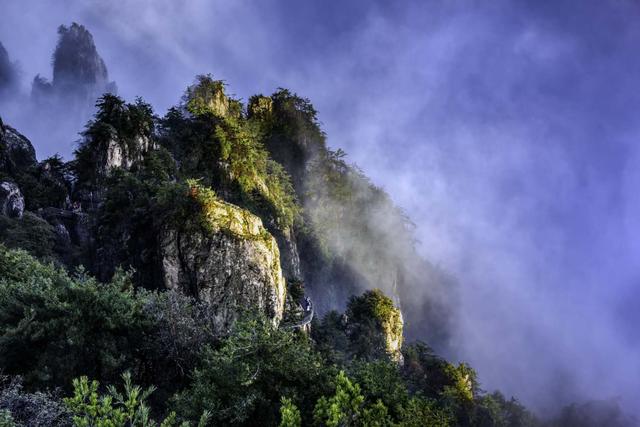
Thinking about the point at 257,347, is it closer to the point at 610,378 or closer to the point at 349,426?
the point at 349,426

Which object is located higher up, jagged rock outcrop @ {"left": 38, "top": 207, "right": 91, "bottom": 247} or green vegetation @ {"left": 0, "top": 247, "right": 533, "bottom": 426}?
jagged rock outcrop @ {"left": 38, "top": 207, "right": 91, "bottom": 247}

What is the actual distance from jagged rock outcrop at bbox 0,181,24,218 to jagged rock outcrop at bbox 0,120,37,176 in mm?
4496

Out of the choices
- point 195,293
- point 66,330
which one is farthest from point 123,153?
point 66,330

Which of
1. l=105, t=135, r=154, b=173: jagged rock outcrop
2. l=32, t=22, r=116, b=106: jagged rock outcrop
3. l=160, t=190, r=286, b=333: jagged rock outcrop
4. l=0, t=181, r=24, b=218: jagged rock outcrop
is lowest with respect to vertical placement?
l=160, t=190, r=286, b=333: jagged rock outcrop

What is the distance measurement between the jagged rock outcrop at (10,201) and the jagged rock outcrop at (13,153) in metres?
4.50

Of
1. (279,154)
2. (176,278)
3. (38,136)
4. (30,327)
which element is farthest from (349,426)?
(38,136)

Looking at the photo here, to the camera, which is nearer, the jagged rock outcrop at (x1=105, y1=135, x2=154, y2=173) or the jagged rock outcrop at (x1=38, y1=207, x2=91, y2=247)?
the jagged rock outcrop at (x1=38, y1=207, x2=91, y2=247)

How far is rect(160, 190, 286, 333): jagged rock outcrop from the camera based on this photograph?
78.0ft

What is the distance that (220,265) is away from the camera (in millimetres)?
24188

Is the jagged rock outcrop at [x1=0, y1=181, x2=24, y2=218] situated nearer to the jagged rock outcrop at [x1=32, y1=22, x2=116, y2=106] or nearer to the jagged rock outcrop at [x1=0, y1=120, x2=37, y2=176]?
the jagged rock outcrop at [x1=0, y1=120, x2=37, y2=176]

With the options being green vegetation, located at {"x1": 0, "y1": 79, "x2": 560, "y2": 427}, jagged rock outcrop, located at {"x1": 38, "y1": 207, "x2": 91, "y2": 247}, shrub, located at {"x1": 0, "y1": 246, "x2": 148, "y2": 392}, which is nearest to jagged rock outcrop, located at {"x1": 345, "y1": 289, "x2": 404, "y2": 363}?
green vegetation, located at {"x1": 0, "y1": 79, "x2": 560, "y2": 427}

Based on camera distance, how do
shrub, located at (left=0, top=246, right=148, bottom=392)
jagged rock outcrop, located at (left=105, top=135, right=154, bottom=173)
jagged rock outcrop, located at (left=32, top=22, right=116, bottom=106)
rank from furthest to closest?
1. jagged rock outcrop, located at (left=32, top=22, right=116, bottom=106)
2. jagged rock outcrop, located at (left=105, top=135, right=154, bottom=173)
3. shrub, located at (left=0, top=246, right=148, bottom=392)

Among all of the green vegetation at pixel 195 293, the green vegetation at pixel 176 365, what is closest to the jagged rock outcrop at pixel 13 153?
the green vegetation at pixel 195 293

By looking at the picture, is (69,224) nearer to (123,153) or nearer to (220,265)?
(123,153)
